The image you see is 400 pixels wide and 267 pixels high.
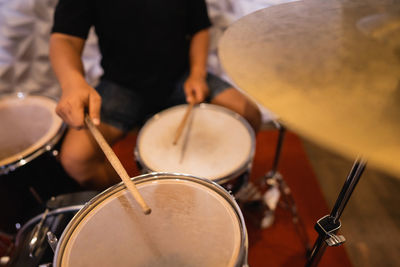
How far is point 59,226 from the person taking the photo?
2.16 ft

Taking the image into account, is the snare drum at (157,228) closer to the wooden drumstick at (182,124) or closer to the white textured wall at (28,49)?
the wooden drumstick at (182,124)

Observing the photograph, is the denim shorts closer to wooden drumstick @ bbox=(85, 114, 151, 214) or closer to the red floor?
the red floor

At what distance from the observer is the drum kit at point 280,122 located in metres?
0.39

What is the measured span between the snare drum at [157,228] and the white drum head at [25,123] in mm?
442

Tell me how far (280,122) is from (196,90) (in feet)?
2.17

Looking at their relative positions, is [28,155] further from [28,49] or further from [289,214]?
[289,214]

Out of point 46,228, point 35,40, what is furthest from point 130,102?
point 35,40

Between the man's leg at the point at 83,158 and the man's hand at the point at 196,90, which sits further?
the man's hand at the point at 196,90

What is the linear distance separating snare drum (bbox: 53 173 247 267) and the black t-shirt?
71 centimetres

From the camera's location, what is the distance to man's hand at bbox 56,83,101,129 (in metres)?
0.72

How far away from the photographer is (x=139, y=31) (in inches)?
42.2

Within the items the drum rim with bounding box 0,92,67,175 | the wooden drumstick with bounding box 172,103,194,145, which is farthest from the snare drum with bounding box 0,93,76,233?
the wooden drumstick with bounding box 172,103,194,145

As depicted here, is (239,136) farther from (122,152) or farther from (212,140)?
(122,152)

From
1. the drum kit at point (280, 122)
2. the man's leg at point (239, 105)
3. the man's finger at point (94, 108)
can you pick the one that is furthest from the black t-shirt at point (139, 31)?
the drum kit at point (280, 122)
